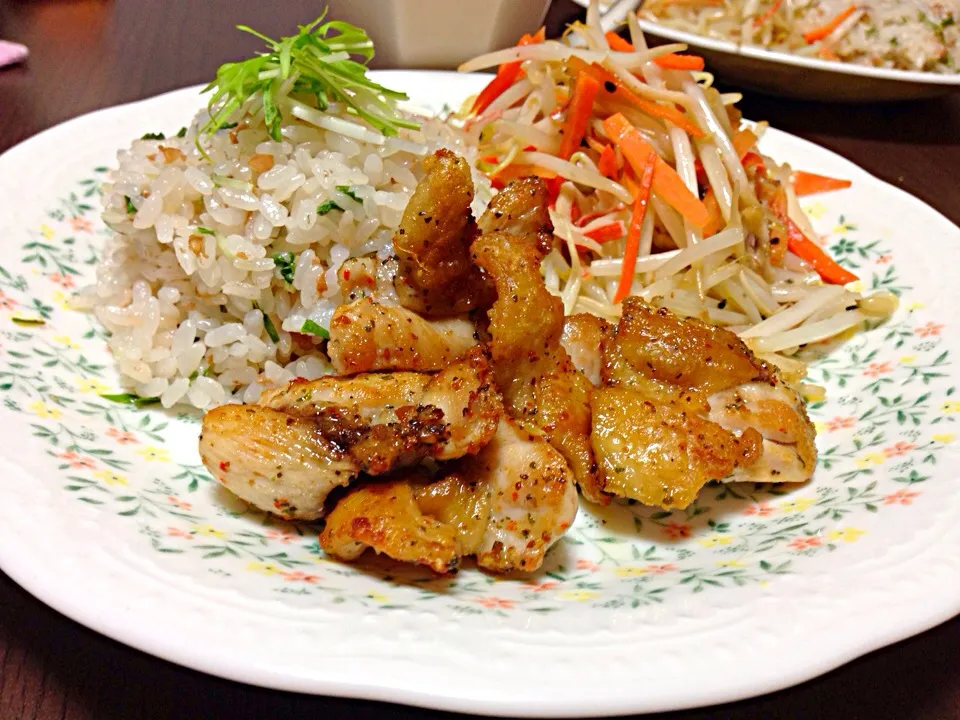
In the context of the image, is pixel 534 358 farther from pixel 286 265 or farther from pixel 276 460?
pixel 286 265

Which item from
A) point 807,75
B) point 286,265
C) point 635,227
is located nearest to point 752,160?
point 635,227

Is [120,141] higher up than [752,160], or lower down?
lower down

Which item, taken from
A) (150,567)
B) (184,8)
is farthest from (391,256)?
(184,8)

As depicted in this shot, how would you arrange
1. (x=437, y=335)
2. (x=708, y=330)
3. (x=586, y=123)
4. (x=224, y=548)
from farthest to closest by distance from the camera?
1. (x=586, y=123)
2. (x=708, y=330)
3. (x=437, y=335)
4. (x=224, y=548)

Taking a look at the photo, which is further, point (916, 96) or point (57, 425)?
point (916, 96)

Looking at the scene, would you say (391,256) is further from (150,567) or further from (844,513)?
(844,513)

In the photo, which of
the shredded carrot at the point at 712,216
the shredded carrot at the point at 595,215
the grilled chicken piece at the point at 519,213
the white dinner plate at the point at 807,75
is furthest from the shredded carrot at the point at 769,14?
the grilled chicken piece at the point at 519,213
